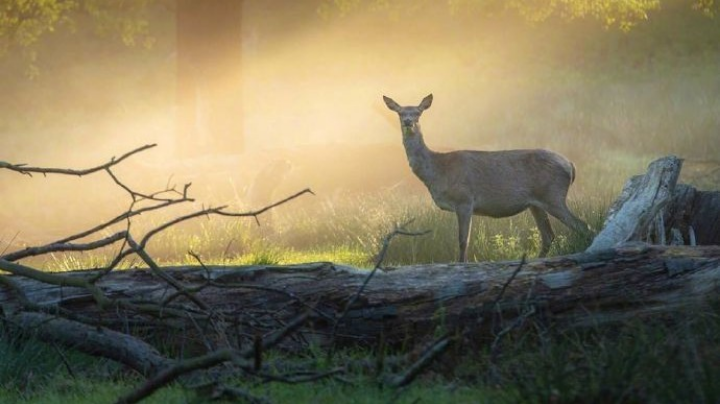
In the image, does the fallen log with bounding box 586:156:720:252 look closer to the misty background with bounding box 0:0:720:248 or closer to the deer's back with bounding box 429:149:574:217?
the deer's back with bounding box 429:149:574:217

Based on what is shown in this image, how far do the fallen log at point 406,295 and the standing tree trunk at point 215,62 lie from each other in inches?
623

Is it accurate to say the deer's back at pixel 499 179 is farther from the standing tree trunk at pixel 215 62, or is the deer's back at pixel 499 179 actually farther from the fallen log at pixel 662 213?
the standing tree trunk at pixel 215 62

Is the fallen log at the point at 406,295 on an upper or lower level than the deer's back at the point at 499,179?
lower

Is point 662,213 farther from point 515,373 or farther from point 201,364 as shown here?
point 201,364

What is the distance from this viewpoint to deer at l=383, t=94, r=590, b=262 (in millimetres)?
14188

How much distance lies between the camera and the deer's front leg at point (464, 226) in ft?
44.5

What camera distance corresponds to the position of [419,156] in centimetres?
1451

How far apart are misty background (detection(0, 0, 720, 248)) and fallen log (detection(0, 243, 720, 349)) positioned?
22.2 metres

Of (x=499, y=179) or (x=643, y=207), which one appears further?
(x=499, y=179)

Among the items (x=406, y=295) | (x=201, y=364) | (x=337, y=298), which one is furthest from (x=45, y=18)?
(x=201, y=364)

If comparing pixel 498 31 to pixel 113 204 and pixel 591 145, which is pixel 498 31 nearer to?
pixel 591 145

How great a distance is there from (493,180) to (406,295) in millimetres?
6877

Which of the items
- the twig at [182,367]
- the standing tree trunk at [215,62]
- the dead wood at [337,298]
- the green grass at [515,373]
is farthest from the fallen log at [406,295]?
the standing tree trunk at [215,62]

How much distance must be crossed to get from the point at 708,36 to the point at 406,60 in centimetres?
956
